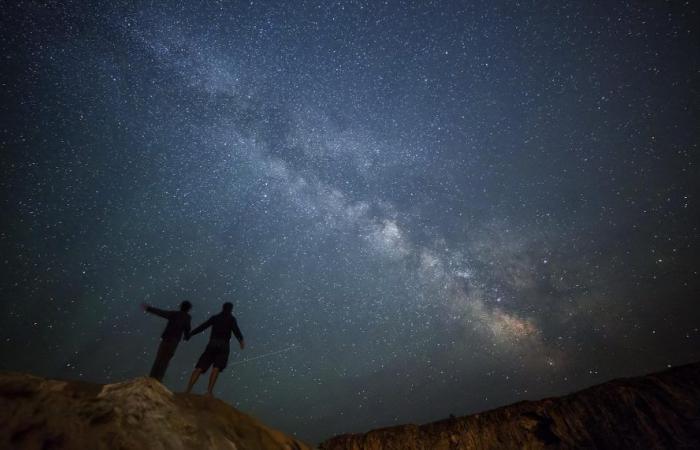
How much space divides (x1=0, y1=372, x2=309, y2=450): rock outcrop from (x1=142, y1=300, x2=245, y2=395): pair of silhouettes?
1942mm

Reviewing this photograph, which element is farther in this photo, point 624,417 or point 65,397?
point 624,417

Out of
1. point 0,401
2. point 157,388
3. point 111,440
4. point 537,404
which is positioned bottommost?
point 111,440

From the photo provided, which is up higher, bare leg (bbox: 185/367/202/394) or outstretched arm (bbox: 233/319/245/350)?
outstretched arm (bbox: 233/319/245/350)

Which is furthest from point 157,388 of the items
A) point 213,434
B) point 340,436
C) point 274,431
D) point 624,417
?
point 624,417

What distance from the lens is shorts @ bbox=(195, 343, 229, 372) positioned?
22.4 feet

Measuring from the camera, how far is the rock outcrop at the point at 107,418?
2998 mm

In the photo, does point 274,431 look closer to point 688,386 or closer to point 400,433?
point 400,433

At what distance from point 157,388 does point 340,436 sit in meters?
8.95

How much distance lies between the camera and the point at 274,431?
5727 millimetres

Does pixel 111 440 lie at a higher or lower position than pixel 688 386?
lower

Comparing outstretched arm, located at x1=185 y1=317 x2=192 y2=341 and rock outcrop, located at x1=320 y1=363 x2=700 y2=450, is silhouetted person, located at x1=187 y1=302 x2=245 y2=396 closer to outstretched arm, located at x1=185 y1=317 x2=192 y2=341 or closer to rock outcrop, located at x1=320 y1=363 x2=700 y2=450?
outstretched arm, located at x1=185 y1=317 x2=192 y2=341

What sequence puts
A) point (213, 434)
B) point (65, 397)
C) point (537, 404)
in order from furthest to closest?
point (537, 404)
point (213, 434)
point (65, 397)

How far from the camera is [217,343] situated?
696cm

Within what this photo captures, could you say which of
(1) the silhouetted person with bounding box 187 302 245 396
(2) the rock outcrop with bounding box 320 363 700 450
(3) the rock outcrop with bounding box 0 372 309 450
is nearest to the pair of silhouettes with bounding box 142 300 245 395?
(1) the silhouetted person with bounding box 187 302 245 396
